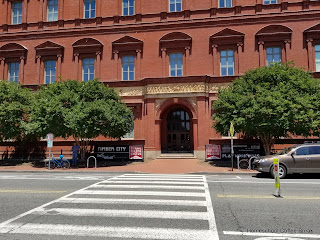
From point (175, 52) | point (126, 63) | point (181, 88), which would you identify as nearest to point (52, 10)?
point (126, 63)

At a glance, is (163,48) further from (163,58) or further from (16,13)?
(16,13)

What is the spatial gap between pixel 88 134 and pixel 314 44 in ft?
66.7

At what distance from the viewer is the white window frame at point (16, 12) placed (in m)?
26.0

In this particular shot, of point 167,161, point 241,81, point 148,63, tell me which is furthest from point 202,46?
point 167,161

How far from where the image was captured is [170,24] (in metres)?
23.0

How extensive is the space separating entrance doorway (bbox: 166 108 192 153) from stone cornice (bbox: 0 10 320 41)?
8.06 metres

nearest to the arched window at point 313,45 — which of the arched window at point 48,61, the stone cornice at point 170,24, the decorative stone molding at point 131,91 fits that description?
the stone cornice at point 170,24

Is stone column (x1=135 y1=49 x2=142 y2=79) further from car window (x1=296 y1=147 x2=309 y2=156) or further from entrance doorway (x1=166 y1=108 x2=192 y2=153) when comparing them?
car window (x1=296 y1=147 x2=309 y2=156)

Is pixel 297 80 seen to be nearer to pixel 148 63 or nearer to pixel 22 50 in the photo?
pixel 148 63

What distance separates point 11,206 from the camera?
653cm

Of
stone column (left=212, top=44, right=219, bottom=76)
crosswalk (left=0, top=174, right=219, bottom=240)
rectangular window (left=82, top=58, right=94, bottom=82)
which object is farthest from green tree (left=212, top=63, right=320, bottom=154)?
rectangular window (left=82, top=58, right=94, bottom=82)

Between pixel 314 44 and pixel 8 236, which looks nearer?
pixel 8 236

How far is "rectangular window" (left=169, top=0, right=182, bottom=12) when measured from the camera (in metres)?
23.5

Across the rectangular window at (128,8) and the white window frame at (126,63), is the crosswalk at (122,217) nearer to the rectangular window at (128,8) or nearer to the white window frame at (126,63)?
the white window frame at (126,63)
